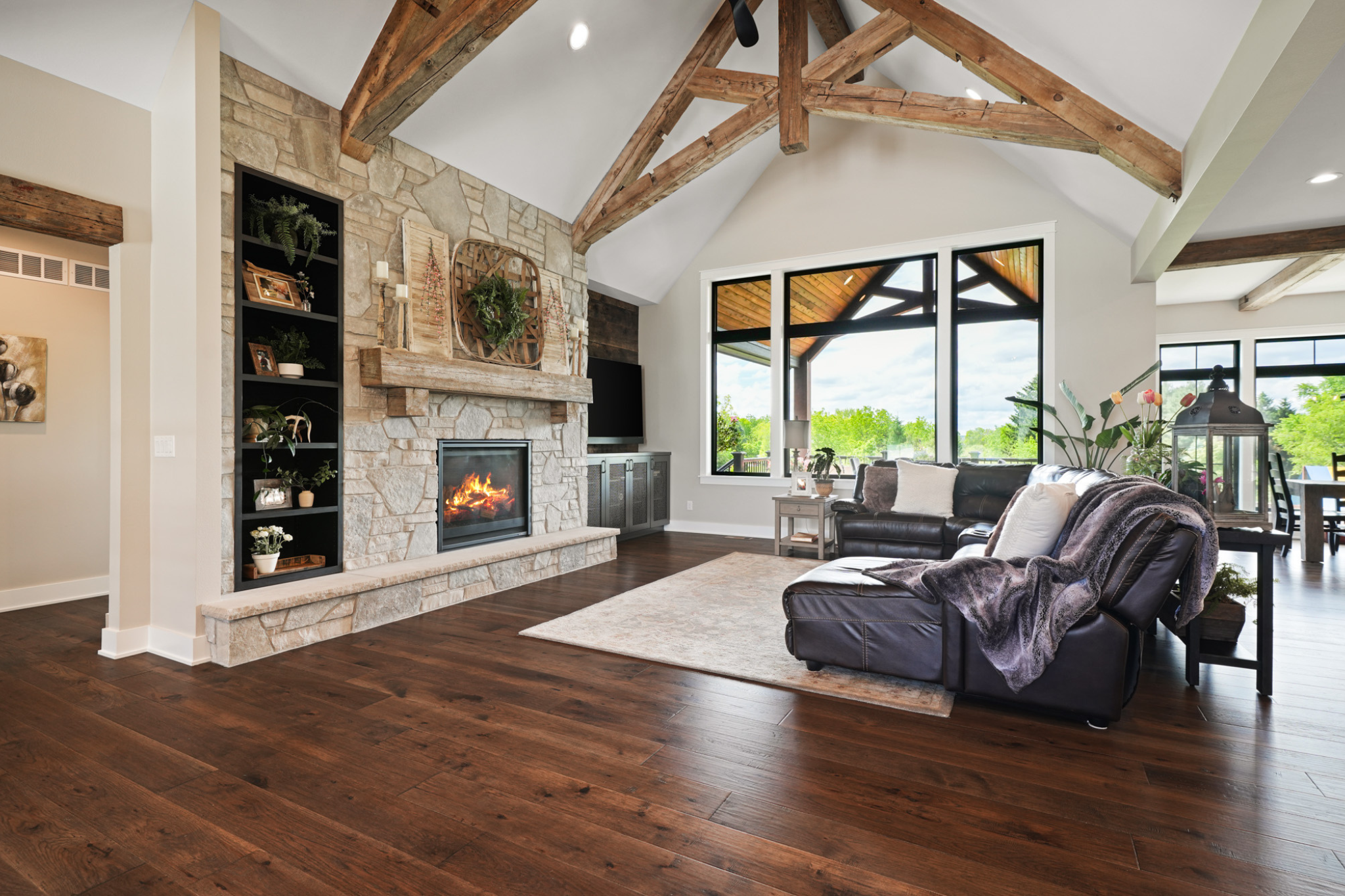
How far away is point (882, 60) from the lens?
6.27 m

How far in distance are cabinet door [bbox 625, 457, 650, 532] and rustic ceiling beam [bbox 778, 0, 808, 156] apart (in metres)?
3.59

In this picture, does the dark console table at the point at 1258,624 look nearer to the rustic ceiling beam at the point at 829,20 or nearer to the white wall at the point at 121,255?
the rustic ceiling beam at the point at 829,20

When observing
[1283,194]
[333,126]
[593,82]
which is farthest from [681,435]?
[1283,194]

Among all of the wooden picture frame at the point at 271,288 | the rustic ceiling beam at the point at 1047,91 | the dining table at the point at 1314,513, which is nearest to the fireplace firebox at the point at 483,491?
the wooden picture frame at the point at 271,288

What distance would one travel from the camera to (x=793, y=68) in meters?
5.00

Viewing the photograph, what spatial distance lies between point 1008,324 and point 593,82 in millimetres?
4430

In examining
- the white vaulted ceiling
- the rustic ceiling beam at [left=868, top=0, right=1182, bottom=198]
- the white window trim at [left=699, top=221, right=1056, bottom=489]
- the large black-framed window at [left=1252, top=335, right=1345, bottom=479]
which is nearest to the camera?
the white vaulted ceiling

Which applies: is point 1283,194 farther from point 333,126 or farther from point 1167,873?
point 333,126

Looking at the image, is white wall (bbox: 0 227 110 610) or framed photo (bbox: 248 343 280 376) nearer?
framed photo (bbox: 248 343 280 376)

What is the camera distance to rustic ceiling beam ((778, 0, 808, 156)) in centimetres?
500

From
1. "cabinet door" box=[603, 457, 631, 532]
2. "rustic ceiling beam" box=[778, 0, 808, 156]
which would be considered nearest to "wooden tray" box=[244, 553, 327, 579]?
"cabinet door" box=[603, 457, 631, 532]

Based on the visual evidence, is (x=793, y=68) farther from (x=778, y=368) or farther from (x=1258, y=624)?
(x=1258, y=624)

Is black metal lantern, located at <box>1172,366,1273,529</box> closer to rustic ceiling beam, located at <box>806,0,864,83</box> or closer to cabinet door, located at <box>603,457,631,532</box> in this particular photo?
rustic ceiling beam, located at <box>806,0,864,83</box>

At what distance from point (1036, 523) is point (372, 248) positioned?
13.4 feet
